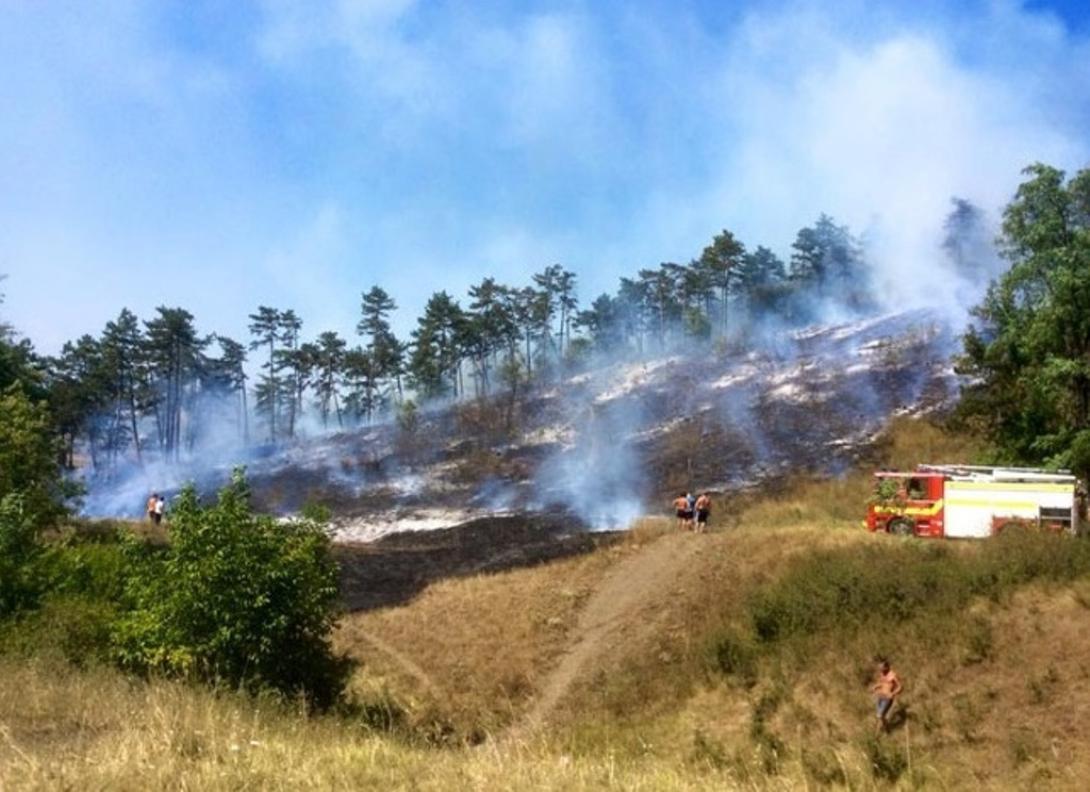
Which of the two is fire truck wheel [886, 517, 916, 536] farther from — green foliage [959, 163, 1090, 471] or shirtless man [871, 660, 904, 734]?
shirtless man [871, 660, 904, 734]

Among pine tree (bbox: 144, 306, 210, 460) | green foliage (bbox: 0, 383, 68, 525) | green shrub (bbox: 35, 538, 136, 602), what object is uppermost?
pine tree (bbox: 144, 306, 210, 460)

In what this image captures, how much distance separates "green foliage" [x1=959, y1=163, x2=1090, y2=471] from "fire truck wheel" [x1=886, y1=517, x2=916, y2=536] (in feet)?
13.6

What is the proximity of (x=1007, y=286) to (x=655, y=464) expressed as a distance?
29704 millimetres

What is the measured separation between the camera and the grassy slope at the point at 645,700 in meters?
6.00

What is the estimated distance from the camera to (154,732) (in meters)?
6.25

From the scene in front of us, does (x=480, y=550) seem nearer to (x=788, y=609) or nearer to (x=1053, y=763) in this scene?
(x=788, y=609)

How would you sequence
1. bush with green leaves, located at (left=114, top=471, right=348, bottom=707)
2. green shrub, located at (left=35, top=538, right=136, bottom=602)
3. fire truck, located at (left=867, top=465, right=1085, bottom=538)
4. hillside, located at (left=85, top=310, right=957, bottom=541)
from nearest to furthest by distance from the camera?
bush with green leaves, located at (left=114, top=471, right=348, bottom=707), green shrub, located at (left=35, top=538, right=136, bottom=602), fire truck, located at (left=867, top=465, right=1085, bottom=538), hillside, located at (left=85, top=310, right=957, bottom=541)

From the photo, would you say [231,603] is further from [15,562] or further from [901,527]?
[901,527]

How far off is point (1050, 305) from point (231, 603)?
71.0 ft

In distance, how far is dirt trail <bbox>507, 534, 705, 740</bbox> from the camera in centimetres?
2478

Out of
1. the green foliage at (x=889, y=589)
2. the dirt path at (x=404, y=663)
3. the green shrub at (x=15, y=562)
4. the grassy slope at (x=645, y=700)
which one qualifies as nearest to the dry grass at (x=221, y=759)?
the grassy slope at (x=645, y=700)

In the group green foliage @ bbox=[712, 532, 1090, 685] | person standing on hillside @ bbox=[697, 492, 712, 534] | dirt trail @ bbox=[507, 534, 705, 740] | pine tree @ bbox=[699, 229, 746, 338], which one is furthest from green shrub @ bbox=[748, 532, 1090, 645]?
pine tree @ bbox=[699, 229, 746, 338]

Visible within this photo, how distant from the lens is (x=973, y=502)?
27.8m

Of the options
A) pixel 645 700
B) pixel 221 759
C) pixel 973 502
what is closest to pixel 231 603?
pixel 221 759
